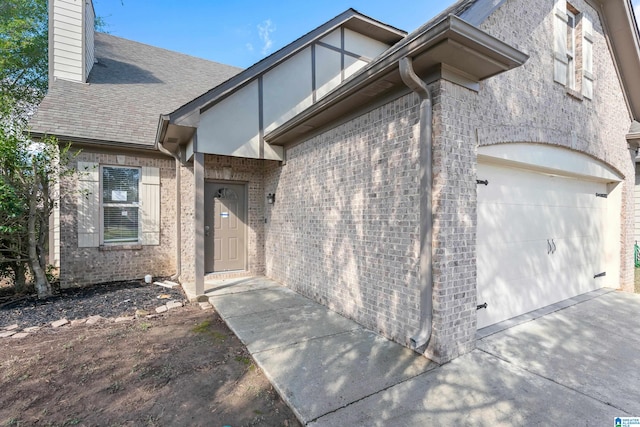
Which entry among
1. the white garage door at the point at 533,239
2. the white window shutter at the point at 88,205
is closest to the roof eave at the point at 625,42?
the white garage door at the point at 533,239

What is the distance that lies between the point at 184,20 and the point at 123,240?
386 inches

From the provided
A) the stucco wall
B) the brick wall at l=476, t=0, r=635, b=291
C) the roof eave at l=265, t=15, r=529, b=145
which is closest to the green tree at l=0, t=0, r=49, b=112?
the stucco wall

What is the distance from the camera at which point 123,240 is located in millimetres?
6609

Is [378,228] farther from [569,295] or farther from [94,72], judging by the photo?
[94,72]

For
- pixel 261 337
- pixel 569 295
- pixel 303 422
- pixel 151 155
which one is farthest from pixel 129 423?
pixel 569 295

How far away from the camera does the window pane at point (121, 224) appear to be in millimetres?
6480

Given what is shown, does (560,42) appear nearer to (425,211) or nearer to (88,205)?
(425,211)

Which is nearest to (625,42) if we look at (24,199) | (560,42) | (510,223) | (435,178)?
(560,42)

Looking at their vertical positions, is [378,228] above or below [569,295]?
above

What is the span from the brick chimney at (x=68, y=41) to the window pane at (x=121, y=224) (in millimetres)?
3788

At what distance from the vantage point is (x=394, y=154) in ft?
11.7

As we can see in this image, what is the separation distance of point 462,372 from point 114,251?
6.71 m

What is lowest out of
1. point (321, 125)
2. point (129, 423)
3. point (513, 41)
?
point (129, 423)

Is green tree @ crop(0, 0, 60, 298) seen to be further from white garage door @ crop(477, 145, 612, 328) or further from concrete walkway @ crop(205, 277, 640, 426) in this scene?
white garage door @ crop(477, 145, 612, 328)
